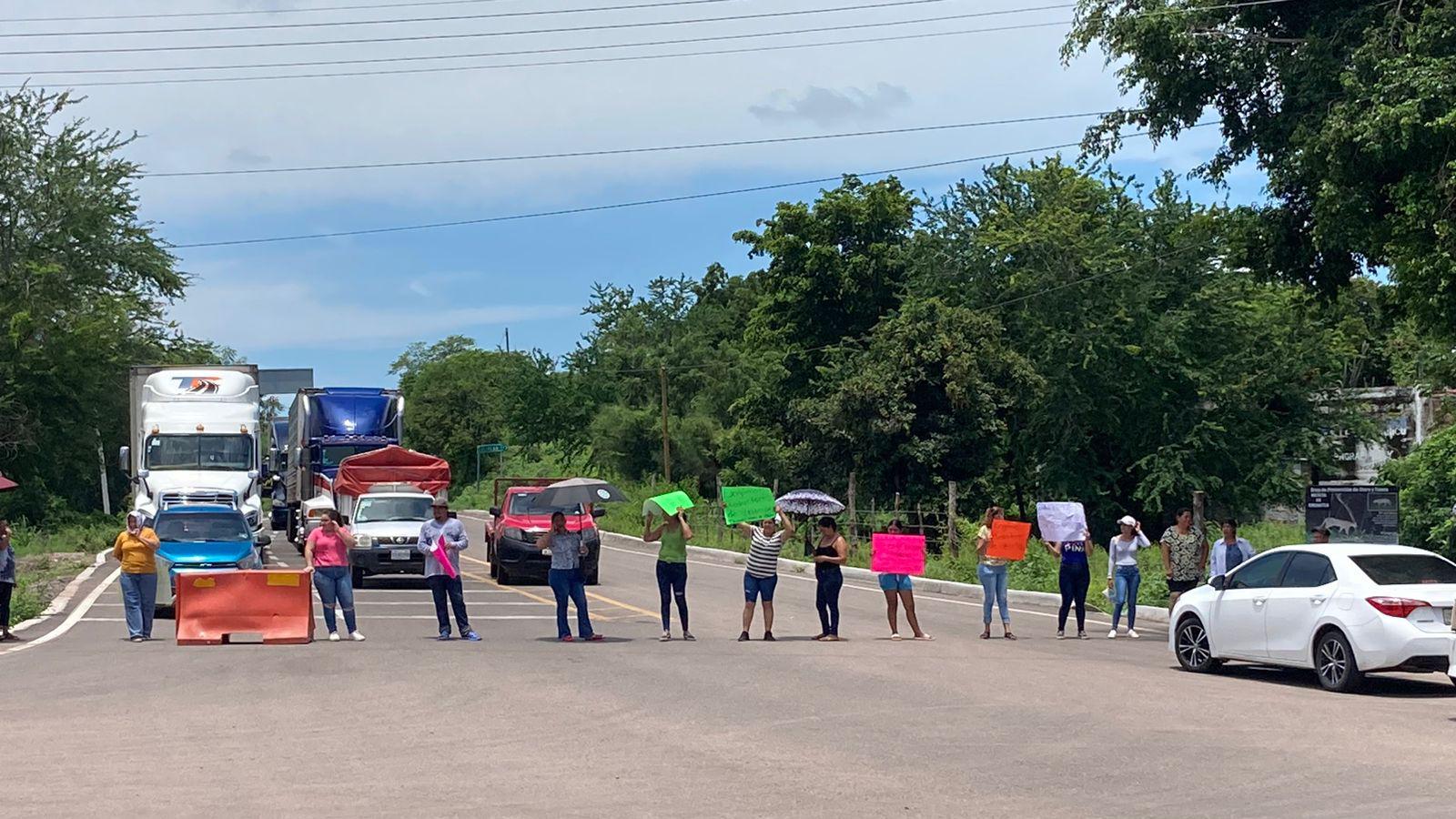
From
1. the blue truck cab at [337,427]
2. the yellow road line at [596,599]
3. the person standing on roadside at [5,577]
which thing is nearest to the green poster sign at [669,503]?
the yellow road line at [596,599]

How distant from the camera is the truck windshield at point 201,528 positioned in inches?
963

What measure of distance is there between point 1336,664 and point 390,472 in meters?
23.9

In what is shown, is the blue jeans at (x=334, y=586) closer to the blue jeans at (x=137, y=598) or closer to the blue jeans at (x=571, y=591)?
the blue jeans at (x=137, y=598)

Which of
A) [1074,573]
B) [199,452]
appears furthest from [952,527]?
[199,452]

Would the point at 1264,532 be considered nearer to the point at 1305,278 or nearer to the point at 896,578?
the point at 1305,278

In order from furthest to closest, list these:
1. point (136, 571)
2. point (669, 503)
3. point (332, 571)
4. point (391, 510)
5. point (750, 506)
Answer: point (391, 510) < point (750, 506) < point (136, 571) < point (332, 571) < point (669, 503)

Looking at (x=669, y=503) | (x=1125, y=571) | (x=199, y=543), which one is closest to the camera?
(x=669, y=503)

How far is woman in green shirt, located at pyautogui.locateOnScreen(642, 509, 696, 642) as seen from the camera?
19625mm

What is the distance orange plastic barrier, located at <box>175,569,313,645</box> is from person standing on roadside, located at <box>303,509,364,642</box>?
0.71 feet

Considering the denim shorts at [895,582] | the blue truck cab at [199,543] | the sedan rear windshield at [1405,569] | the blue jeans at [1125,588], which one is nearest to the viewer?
the sedan rear windshield at [1405,569]

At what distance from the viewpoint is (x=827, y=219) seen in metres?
52.8

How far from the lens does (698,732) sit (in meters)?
11.9

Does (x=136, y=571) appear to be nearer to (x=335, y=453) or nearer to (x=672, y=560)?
(x=672, y=560)

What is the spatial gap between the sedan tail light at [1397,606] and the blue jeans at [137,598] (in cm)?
1478
